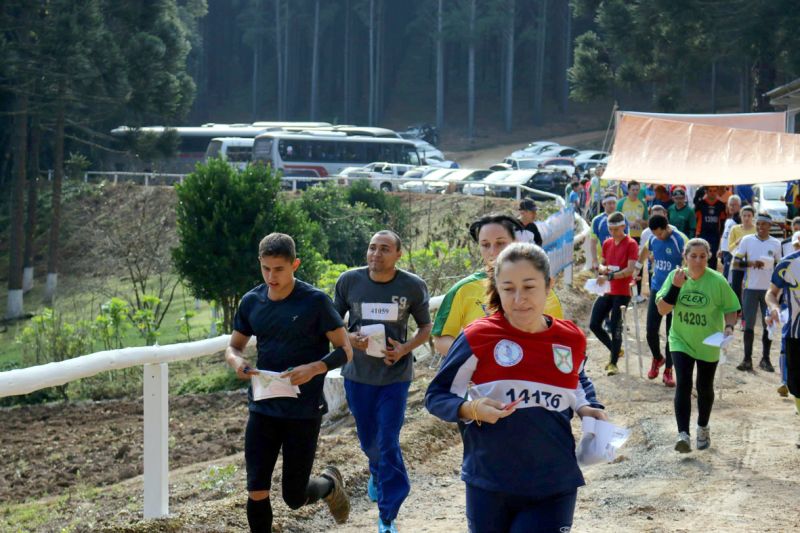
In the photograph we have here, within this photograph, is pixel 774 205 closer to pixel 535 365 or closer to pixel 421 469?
pixel 421 469

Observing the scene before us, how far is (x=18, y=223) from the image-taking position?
1545 inches

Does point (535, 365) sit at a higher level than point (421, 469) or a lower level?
higher

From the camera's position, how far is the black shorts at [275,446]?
6020 mm

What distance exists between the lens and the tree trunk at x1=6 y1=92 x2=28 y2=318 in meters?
37.2

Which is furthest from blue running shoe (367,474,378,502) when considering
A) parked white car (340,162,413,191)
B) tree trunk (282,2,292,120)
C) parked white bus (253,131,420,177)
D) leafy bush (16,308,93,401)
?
tree trunk (282,2,292,120)

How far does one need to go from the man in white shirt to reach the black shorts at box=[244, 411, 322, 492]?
28.4ft

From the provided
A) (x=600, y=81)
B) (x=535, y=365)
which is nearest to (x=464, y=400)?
(x=535, y=365)

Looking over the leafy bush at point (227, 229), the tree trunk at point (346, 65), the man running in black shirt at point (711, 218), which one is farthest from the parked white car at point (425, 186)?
the tree trunk at point (346, 65)

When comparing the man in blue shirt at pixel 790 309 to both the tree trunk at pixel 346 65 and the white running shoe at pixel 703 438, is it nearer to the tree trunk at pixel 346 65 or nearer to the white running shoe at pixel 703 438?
the white running shoe at pixel 703 438

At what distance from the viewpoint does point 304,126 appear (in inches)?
2486

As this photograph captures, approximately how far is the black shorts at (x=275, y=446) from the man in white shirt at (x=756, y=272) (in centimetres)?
866

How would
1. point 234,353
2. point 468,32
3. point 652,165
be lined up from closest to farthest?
point 234,353 → point 652,165 → point 468,32

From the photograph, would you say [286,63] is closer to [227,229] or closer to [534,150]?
[534,150]

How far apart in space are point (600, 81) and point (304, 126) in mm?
22110
